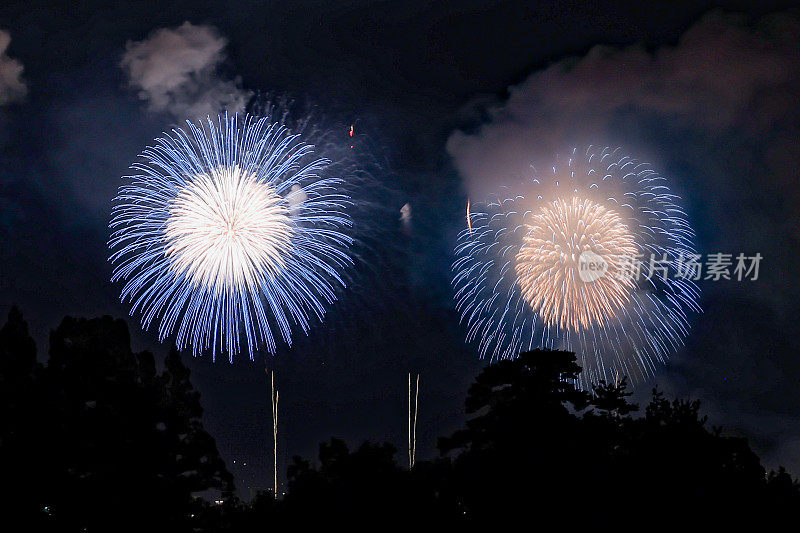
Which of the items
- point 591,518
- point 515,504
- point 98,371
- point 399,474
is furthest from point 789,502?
point 98,371

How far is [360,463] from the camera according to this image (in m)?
36.3

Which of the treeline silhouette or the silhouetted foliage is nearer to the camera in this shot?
the treeline silhouette

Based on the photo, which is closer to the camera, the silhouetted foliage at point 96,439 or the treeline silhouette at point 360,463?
the treeline silhouette at point 360,463

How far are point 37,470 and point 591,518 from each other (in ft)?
84.7

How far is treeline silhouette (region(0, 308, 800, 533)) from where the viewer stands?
1240 inches

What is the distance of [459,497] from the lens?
33.8 metres

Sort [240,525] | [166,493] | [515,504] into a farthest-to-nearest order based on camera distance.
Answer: [166,493]
[240,525]
[515,504]

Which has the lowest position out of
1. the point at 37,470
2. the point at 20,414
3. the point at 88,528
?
the point at 88,528

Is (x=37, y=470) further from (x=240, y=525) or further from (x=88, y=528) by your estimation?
(x=240, y=525)

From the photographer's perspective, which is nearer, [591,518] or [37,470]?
[591,518]

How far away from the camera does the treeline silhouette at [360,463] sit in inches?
1240

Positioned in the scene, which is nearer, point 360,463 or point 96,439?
point 360,463

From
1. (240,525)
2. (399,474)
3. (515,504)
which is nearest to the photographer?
(515,504)

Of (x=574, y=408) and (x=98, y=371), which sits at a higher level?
(x=98, y=371)
